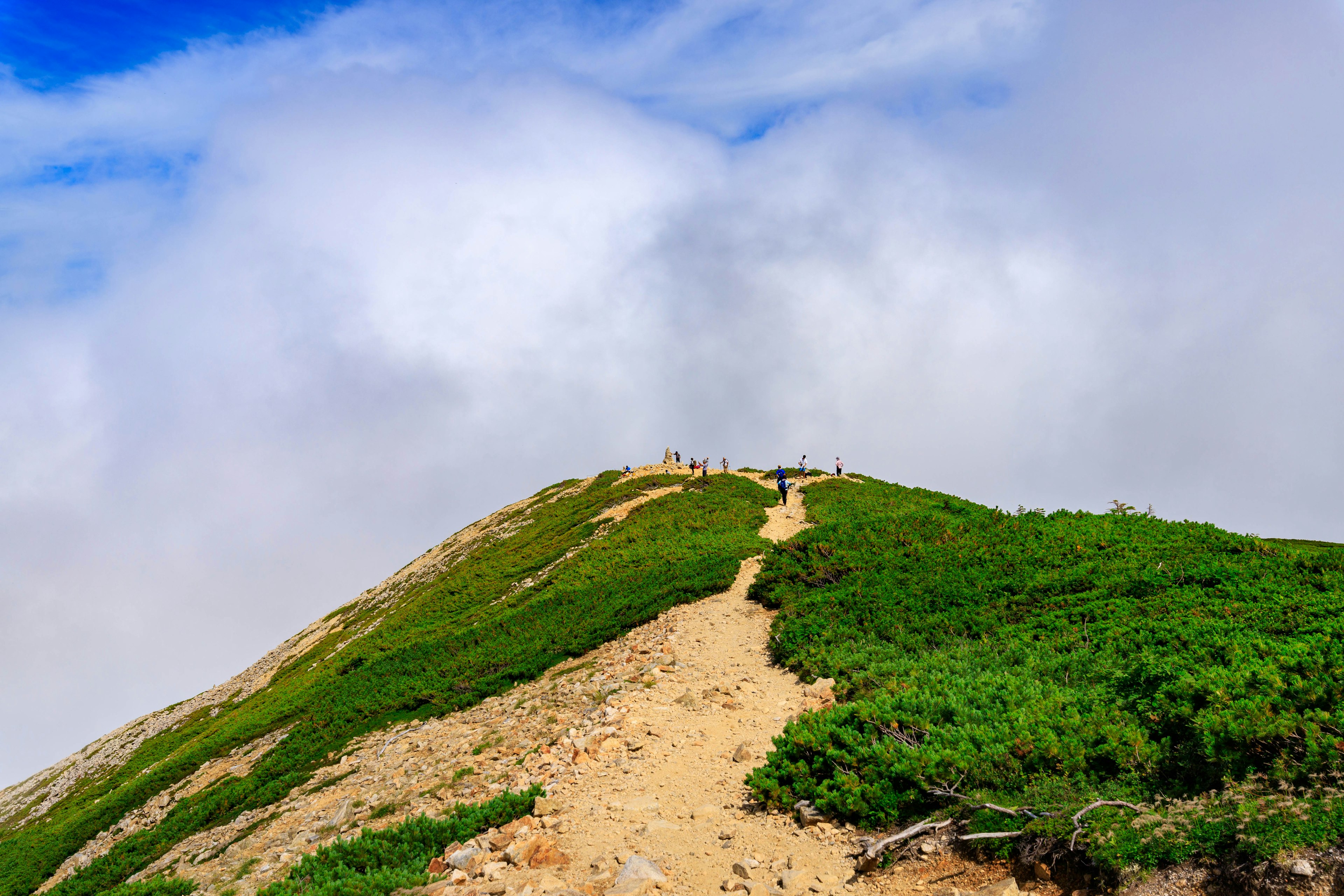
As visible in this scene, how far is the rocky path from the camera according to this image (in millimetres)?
8336

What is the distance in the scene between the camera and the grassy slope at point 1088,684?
24.4 feet

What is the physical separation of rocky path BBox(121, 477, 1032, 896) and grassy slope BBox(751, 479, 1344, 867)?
85cm

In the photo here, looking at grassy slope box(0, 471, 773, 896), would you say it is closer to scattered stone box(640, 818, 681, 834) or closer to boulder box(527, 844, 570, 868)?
Answer: scattered stone box(640, 818, 681, 834)

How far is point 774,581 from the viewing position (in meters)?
22.3

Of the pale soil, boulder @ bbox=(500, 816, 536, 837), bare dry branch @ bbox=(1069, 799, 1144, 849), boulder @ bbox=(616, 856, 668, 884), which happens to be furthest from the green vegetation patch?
bare dry branch @ bbox=(1069, 799, 1144, 849)

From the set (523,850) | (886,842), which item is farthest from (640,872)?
(886,842)

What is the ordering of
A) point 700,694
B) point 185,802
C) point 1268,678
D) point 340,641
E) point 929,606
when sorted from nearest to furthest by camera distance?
point 1268,678, point 700,694, point 929,606, point 185,802, point 340,641

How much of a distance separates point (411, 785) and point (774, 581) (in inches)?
467

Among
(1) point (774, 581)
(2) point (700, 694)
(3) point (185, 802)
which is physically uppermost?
(1) point (774, 581)

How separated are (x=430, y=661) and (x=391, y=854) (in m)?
16.3

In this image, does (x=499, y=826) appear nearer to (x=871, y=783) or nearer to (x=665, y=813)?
(x=665, y=813)

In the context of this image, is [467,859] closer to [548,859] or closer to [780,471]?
[548,859]

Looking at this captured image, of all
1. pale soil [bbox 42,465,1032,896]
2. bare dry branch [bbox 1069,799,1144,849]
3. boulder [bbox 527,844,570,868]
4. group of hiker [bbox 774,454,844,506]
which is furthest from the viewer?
group of hiker [bbox 774,454,844,506]

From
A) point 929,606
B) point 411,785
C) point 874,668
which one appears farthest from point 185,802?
point 929,606
